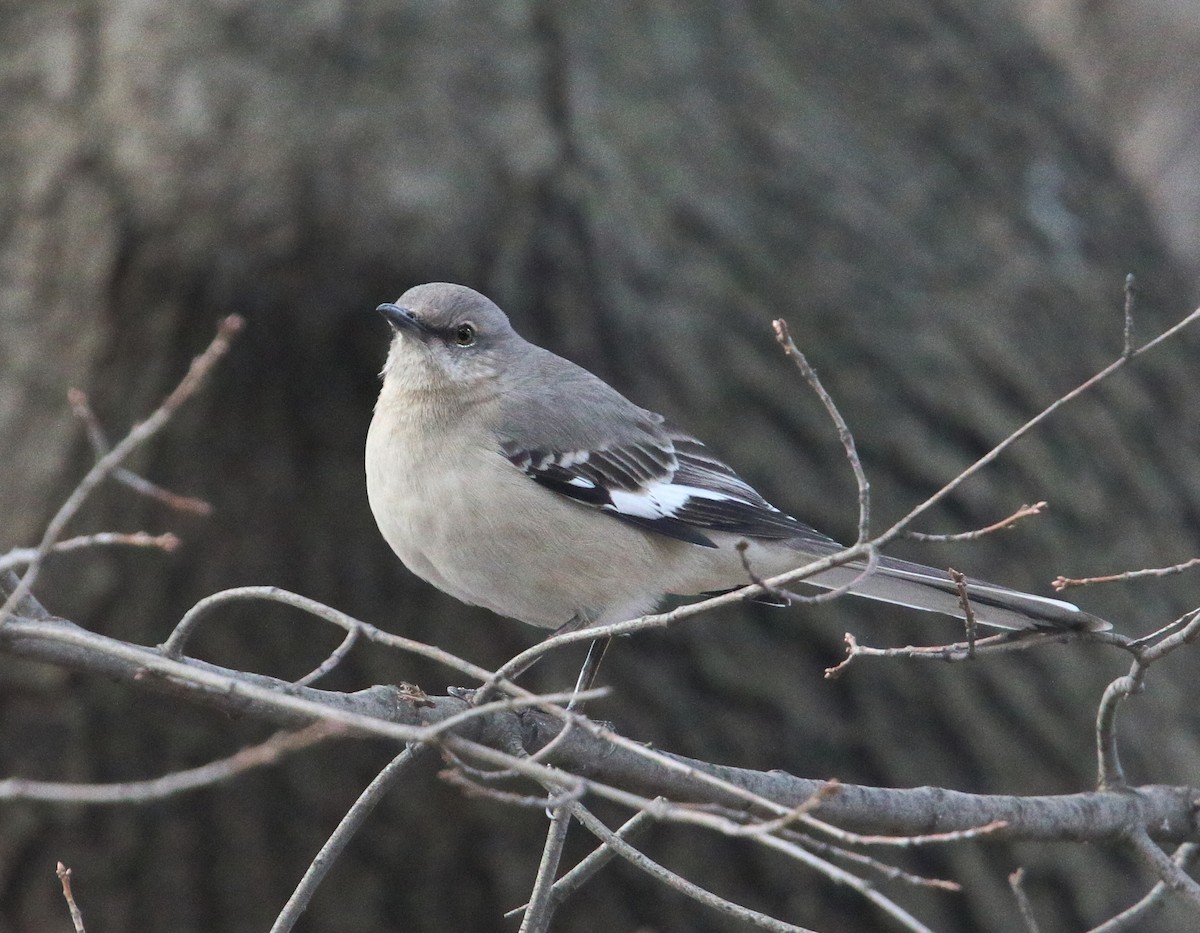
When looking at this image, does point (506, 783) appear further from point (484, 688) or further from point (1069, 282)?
point (1069, 282)

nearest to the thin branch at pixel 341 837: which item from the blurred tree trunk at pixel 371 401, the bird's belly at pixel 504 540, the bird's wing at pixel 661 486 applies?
the bird's belly at pixel 504 540

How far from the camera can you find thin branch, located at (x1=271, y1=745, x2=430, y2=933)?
2.33m

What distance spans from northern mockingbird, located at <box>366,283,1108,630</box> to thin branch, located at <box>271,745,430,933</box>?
762 millimetres

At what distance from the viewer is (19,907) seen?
469cm

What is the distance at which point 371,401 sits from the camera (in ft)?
14.9

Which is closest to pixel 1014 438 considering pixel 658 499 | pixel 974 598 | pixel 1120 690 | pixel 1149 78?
pixel 1120 690

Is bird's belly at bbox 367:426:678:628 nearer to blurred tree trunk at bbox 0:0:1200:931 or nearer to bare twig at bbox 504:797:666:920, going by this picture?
bare twig at bbox 504:797:666:920

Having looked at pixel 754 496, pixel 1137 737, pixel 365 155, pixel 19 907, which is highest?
pixel 365 155

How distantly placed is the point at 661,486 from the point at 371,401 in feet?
4.35

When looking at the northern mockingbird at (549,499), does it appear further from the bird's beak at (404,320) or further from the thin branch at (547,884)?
the thin branch at (547,884)

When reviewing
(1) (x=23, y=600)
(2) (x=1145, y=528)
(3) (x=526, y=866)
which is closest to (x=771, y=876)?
(3) (x=526, y=866)

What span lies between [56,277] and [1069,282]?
3.75m

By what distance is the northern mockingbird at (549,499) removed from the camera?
3.21m

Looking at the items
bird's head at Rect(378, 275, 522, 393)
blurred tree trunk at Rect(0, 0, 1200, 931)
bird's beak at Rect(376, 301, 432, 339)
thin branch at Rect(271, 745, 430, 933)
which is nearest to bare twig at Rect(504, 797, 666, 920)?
thin branch at Rect(271, 745, 430, 933)
